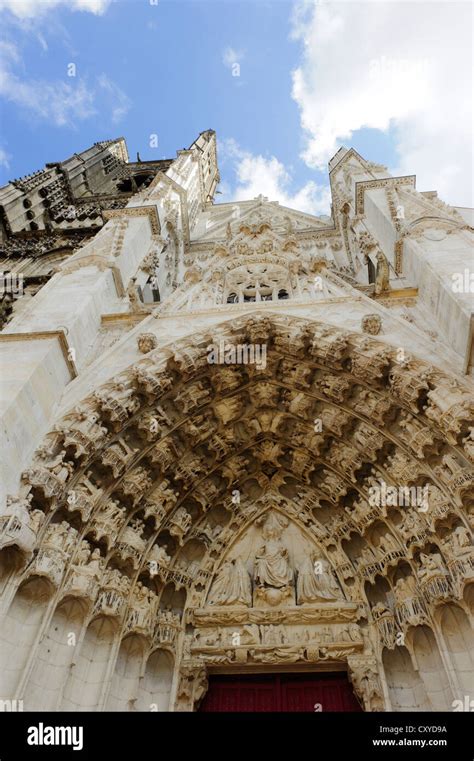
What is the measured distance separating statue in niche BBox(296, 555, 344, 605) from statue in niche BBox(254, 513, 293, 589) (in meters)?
0.18

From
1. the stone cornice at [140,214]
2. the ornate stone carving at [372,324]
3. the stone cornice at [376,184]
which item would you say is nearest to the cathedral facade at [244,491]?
the ornate stone carving at [372,324]

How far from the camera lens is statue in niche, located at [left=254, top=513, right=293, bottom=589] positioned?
6.66m

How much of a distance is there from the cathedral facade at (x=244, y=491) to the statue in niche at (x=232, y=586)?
0.14 feet

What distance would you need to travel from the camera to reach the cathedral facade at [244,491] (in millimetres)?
5309

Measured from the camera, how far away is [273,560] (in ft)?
22.9

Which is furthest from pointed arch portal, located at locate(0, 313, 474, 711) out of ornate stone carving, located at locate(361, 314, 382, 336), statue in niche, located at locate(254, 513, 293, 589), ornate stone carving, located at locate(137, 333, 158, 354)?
ornate stone carving, located at locate(361, 314, 382, 336)

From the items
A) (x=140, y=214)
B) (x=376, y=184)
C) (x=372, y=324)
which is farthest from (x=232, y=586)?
(x=376, y=184)

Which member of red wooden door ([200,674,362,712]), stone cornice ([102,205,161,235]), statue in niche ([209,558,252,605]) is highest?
stone cornice ([102,205,161,235])

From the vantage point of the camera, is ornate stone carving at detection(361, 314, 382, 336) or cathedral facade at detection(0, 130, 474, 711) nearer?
cathedral facade at detection(0, 130, 474, 711)

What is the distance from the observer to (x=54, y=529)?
5.50 m

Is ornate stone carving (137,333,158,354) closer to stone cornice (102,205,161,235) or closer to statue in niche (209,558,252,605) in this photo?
statue in niche (209,558,252,605)

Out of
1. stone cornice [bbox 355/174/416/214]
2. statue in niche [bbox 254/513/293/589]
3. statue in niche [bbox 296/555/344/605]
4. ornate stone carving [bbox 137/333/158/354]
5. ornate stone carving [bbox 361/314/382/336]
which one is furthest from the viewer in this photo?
stone cornice [bbox 355/174/416/214]

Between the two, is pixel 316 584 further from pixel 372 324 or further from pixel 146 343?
pixel 146 343
